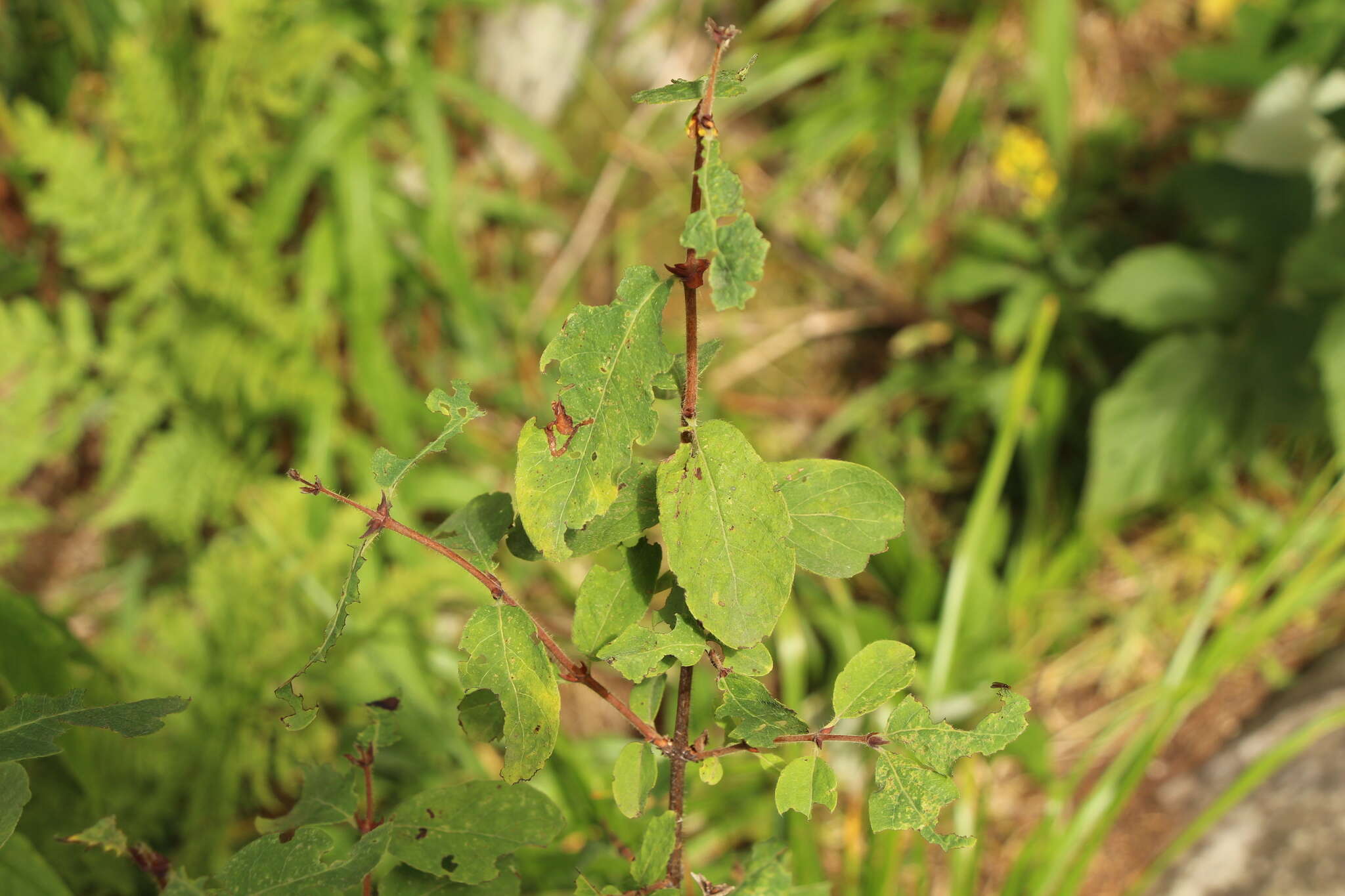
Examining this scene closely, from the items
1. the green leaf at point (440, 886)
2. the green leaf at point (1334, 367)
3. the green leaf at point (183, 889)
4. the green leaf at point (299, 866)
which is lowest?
the green leaf at point (183, 889)

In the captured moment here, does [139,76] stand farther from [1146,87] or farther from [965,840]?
[1146,87]

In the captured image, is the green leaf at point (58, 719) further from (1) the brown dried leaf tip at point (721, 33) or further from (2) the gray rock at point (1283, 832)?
(2) the gray rock at point (1283, 832)

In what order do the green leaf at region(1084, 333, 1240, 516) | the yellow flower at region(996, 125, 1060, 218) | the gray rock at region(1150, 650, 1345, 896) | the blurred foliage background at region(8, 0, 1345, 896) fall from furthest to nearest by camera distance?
the yellow flower at region(996, 125, 1060, 218) → the green leaf at region(1084, 333, 1240, 516) → the blurred foliage background at region(8, 0, 1345, 896) → the gray rock at region(1150, 650, 1345, 896)

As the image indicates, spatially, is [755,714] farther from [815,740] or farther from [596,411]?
[596,411]

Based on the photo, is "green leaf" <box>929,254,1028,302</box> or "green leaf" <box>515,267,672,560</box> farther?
"green leaf" <box>929,254,1028,302</box>

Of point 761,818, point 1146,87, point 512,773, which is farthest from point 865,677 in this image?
point 1146,87

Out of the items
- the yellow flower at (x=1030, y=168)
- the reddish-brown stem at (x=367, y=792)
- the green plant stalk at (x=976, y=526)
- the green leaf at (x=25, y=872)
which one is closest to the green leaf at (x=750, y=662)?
the reddish-brown stem at (x=367, y=792)

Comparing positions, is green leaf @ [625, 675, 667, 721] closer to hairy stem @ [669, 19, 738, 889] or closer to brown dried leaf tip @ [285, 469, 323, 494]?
hairy stem @ [669, 19, 738, 889]

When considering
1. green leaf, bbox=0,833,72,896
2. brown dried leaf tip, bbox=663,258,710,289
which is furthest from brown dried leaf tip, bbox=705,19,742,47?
green leaf, bbox=0,833,72,896
